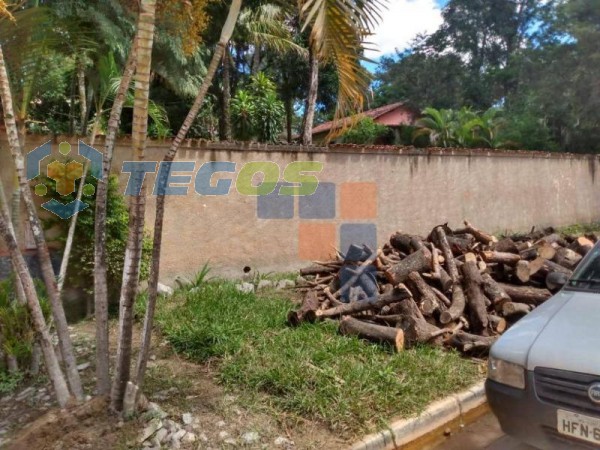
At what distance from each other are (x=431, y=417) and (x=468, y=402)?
20.3 inches

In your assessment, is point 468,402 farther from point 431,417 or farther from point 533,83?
point 533,83

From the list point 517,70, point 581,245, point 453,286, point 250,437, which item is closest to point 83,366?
point 250,437

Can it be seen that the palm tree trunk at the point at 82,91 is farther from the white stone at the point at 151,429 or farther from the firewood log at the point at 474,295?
the firewood log at the point at 474,295

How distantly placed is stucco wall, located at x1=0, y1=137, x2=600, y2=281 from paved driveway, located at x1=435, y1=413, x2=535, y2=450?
4.43m

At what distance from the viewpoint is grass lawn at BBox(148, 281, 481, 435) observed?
3.74m

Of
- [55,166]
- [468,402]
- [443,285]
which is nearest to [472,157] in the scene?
[443,285]

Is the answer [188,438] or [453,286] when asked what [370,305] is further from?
[188,438]

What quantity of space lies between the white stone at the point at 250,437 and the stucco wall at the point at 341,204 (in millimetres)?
3924

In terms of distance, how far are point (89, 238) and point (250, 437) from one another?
3.51 meters

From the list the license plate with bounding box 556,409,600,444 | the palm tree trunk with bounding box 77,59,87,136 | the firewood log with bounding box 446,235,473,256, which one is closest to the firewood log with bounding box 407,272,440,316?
the firewood log with bounding box 446,235,473,256

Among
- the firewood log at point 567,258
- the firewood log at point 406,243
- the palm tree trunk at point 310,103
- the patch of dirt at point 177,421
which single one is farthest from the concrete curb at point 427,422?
the palm tree trunk at point 310,103

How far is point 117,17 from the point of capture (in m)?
8.48

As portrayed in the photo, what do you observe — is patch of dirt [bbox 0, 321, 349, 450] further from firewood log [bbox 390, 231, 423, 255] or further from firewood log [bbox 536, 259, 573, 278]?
firewood log [bbox 536, 259, 573, 278]

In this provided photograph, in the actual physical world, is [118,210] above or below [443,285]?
above
